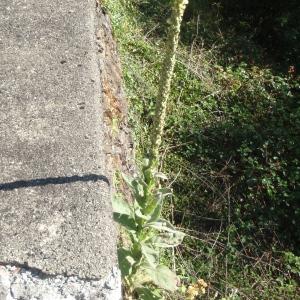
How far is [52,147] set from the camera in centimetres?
288

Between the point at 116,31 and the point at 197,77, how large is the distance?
4.40ft

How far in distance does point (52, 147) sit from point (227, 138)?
140 inches

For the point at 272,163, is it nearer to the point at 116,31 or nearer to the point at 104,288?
the point at 116,31

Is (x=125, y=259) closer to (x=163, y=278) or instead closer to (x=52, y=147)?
(x=163, y=278)

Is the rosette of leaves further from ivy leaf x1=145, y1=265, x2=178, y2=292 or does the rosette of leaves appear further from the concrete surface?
the concrete surface

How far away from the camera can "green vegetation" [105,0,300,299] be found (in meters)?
4.91

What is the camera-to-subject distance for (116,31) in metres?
6.42

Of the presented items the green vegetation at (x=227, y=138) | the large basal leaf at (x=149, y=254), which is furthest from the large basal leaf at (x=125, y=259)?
the green vegetation at (x=227, y=138)

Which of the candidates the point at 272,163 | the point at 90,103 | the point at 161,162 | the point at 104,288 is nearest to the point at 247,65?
the point at 272,163

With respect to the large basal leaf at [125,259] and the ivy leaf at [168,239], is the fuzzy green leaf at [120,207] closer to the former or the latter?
the large basal leaf at [125,259]

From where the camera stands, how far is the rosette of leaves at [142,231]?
2910mm

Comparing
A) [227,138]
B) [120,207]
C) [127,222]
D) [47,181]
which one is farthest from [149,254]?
[227,138]

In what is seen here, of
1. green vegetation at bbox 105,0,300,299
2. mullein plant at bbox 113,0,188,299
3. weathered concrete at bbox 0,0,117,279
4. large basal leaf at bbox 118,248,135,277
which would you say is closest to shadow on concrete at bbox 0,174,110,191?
weathered concrete at bbox 0,0,117,279

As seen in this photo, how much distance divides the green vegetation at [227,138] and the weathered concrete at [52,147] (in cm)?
181
